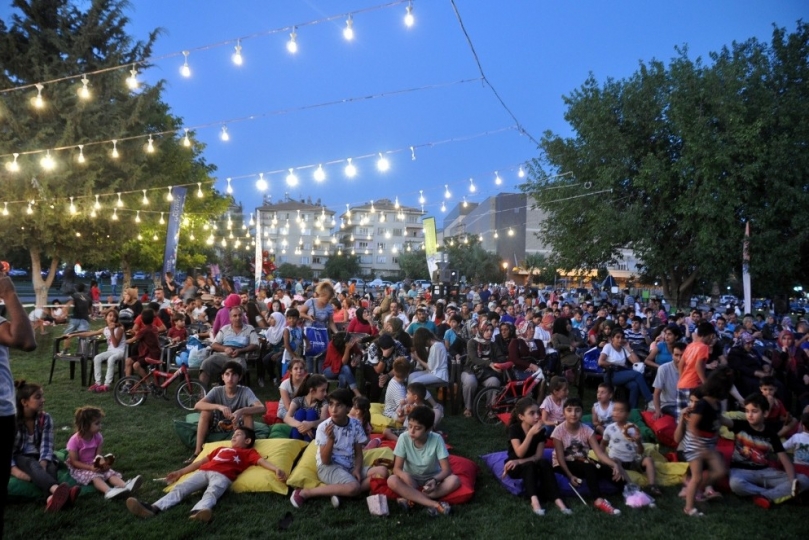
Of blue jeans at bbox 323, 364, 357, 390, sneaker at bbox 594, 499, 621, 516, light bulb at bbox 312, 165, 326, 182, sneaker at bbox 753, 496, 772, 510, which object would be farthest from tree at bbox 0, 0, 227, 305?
sneaker at bbox 753, 496, 772, 510

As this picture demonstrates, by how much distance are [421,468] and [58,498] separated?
3.00m

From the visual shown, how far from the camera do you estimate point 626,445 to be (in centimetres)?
526

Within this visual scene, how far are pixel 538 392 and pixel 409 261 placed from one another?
5249cm

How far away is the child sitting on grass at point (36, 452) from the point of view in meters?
4.23

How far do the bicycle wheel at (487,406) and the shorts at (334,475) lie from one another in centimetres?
318

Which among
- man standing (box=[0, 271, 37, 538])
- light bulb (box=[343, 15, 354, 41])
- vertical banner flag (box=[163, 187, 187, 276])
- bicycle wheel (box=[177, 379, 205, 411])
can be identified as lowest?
bicycle wheel (box=[177, 379, 205, 411])

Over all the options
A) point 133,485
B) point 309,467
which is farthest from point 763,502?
point 133,485

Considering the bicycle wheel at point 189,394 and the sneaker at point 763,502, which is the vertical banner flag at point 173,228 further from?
the sneaker at point 763,502

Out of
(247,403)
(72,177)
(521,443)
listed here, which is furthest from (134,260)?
(521,443)

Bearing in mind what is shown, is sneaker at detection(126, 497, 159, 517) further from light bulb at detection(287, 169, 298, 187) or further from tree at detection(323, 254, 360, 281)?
tree at detection(323, 254, 360, 281)

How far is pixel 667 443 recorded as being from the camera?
6652mm

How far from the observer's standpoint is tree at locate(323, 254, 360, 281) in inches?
2420

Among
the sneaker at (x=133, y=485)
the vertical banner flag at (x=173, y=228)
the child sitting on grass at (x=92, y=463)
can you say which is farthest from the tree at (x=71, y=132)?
the sneaker at (x=133, y=485)

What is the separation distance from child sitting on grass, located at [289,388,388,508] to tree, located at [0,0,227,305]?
48.0 ft
